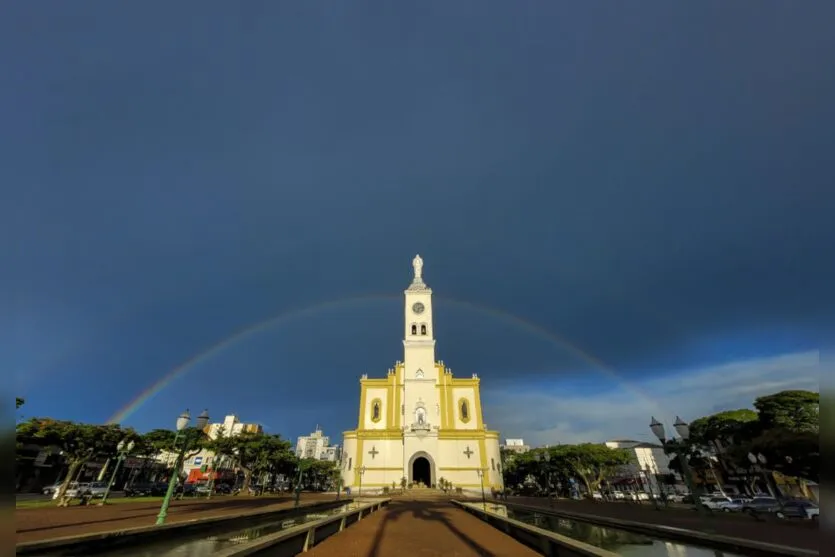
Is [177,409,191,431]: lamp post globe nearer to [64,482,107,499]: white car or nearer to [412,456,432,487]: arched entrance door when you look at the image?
[64,482,107,499]: white car

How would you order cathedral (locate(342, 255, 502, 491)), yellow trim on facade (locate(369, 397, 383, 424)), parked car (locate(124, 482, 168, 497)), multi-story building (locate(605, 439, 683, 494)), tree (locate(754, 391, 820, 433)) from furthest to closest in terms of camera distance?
multi-story building (locate(605, 439, 683, 494)) → yellow trim on facade (locate(369, 397, 383, 424)) → cathedral (locate(342, 255, 502, 491)) → parked car (locate(124, 482, 168, 497)) → tree (locate(754, 391, 820, 433))

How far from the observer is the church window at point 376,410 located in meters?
48.0

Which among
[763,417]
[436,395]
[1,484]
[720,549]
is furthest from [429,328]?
[1,484]

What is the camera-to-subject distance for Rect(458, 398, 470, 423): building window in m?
48.0

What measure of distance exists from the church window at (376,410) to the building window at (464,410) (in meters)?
10.7

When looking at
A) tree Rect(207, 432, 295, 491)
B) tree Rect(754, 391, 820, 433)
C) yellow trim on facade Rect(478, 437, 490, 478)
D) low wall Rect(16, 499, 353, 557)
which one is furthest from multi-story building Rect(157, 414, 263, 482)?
tree Rect(754, 391, 820, 433)

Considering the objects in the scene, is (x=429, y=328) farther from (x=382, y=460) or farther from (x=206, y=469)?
(x=206, y=469)

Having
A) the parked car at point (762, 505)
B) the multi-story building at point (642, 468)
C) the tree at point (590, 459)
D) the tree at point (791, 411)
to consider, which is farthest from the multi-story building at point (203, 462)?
the multi-story building at point (642, 468)

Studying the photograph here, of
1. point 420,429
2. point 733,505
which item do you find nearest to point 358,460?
point 420,429

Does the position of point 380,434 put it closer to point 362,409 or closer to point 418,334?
point 362,409

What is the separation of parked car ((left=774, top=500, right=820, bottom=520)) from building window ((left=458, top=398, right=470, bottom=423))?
3038 centimetres

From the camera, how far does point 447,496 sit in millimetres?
36812

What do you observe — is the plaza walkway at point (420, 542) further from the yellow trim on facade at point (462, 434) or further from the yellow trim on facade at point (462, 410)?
the yellow trim on facade at point (462, 410)

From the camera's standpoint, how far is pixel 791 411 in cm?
2570
